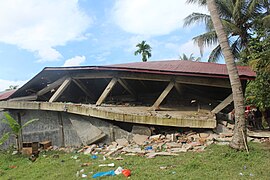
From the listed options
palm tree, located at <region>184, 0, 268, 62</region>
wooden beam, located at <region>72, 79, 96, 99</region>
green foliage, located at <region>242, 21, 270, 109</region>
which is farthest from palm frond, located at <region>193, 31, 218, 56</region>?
wooden beam, located at <region>72, 79, 96, 99</region>

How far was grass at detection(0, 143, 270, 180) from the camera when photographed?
4520 millimetres

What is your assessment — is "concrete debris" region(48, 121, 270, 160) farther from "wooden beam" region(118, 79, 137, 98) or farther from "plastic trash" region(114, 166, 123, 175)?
"wooden beam" region(118, 79, 137, 98)

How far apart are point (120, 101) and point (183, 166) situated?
6526mm

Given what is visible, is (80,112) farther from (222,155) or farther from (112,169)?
(222,155)

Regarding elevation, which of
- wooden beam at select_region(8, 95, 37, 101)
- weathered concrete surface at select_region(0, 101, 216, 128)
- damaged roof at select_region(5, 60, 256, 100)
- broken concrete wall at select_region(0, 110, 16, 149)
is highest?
damaged roof at select_region(5, 60, 256, 100)

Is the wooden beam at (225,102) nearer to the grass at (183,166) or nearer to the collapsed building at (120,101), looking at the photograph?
the collapsed building at (120,101)

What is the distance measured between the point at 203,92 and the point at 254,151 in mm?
4585

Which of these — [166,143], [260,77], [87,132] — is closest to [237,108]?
[166,143]

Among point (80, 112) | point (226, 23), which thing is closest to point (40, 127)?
point (80, 112)

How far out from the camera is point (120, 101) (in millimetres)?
11234

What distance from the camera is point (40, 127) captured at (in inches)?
396

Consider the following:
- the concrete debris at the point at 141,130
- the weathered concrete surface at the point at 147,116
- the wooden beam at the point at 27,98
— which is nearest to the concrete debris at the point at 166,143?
the concrete debris at the point at 141,130

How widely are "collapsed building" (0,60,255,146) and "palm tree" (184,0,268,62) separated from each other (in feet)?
30.3

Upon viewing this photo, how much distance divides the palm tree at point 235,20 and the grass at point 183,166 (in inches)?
518
